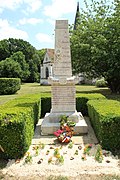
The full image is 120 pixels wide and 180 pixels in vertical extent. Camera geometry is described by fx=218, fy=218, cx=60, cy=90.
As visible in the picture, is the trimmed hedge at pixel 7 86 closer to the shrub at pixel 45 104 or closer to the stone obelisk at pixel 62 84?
the shrub at pixel 45 104

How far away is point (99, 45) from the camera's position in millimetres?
16938

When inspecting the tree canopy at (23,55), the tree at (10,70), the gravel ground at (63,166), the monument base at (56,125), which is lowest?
the gravel ground at (63,166)

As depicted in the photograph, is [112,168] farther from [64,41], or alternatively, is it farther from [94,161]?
[64,41]

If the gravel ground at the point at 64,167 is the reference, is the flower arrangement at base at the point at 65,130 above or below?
above

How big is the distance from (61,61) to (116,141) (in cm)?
384

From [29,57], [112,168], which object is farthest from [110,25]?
[29,57]

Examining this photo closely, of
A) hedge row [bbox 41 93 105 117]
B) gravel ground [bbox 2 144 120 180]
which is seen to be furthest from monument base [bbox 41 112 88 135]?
hedge row [bbox 41 93 105 117]

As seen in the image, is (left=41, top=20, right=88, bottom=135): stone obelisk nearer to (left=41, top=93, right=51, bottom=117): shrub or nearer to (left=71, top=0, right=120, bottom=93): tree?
(left=41, top=93, right=51, bottom=117): shrub

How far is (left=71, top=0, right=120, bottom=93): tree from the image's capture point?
1655cm

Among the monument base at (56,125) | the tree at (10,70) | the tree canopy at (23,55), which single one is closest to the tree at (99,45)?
the monument base at (56,125)

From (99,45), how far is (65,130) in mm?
11595

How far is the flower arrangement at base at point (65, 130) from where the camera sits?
6.36 meters

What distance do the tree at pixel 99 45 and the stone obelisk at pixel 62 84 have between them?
8213mm

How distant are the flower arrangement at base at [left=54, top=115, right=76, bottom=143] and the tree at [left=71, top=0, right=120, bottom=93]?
32.1 ft
